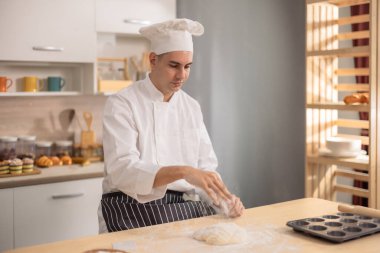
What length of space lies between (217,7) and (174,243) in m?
2.84

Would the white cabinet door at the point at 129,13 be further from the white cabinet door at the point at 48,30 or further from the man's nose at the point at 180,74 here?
the man's nose at the point at 180,74

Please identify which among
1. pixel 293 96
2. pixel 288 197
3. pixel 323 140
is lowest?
pixel 288 197

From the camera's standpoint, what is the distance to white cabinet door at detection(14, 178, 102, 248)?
3.16 metres

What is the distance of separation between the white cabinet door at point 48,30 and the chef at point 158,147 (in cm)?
120

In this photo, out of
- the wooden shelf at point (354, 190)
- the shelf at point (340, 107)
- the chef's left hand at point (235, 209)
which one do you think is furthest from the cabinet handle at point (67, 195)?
the wooden shelf at point (354, 190)

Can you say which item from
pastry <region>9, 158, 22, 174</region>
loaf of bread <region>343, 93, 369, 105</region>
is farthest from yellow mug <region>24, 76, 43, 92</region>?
loaf of bread <region>343, 93, 369, 105</region>

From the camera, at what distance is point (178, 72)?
2305 millimetres

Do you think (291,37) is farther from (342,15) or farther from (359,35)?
(359,35)

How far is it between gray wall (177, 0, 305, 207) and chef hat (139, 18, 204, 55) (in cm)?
174

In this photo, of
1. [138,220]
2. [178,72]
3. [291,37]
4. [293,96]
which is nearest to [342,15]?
[291,37]

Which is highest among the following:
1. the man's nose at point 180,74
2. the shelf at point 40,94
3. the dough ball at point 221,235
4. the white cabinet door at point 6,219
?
the man's nose at point 180,74

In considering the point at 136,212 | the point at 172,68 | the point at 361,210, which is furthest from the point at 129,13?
the point at 361,210

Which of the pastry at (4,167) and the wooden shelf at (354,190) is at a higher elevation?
the pastry at (4,167)

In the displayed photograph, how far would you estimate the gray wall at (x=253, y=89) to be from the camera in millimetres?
4223
